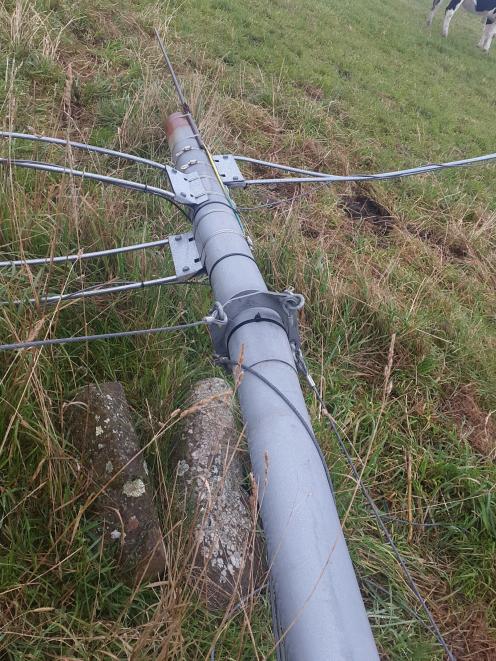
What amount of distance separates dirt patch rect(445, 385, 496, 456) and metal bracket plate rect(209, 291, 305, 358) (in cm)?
169

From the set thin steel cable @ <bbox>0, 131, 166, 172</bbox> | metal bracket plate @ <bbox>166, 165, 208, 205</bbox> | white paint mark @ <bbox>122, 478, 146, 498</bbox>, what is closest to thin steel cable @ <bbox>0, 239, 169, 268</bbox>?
metal bracket plate @ <bbox>166, 165, 208, 205</bbox>

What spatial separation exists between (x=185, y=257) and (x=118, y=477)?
0.79 metres

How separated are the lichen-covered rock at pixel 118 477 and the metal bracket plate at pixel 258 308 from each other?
0.38m

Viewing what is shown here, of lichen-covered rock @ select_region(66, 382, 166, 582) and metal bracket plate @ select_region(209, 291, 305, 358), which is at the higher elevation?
metal bracket plate @ select_region(209, 291, 305, 358)

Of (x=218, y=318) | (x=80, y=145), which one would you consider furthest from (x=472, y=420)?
(x=80, y=145)

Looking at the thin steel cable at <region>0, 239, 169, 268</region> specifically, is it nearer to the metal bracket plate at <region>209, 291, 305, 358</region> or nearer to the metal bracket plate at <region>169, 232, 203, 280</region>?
the metal bracket plate at <region>169, 232, 203, 280</region>

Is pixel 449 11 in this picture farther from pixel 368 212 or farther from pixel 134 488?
pixel 134 488

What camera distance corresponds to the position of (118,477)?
165cm

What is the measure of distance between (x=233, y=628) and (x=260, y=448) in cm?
70

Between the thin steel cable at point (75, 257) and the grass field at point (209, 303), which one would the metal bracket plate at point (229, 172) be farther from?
the grass field at point (209, 303)

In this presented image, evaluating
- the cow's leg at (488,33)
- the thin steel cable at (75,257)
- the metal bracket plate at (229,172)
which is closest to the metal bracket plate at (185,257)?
the thin steel cable at (75,257)

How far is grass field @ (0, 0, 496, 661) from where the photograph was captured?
5.09 ft

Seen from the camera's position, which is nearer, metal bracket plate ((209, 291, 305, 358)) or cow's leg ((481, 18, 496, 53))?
metal bracket plate ((209, 291, 305, 358))

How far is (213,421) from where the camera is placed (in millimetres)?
2092
